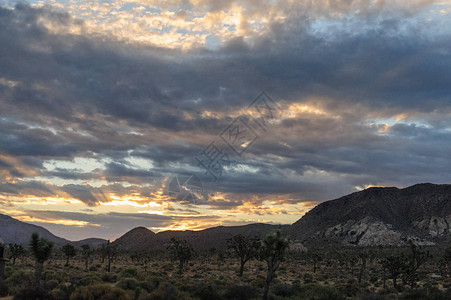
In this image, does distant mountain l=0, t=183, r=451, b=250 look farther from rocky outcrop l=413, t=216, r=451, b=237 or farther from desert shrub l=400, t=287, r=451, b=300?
desert shrub l=400, t=287, r=451, b=300

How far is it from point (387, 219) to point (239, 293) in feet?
512

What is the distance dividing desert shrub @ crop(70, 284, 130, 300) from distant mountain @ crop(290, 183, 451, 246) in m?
131

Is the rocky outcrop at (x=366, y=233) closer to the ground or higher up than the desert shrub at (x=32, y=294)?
higher up

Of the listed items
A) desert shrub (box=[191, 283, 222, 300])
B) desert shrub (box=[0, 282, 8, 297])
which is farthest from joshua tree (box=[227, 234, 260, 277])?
desert shrub (box=[0, 282, 8, 297])

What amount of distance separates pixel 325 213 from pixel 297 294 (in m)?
173

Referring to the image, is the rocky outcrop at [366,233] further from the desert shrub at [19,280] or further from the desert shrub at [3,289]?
the desert shrub at [3,289]

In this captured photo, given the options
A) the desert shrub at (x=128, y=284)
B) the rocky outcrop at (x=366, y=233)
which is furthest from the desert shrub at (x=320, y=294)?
the rocky outcrop at (x=366, y=233)

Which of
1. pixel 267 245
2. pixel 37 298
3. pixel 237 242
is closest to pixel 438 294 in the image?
pixel 267 245

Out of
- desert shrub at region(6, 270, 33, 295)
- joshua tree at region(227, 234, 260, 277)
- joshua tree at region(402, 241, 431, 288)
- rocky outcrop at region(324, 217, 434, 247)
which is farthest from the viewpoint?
rocky outcrop at region(324, 217, 434, 247)

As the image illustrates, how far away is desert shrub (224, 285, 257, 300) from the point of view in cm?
2969

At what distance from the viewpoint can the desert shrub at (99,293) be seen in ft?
82.9

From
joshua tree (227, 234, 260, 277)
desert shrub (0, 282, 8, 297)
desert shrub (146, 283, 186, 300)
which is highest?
joshua tree (227, 234, 260, 277)

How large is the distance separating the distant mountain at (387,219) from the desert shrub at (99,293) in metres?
131

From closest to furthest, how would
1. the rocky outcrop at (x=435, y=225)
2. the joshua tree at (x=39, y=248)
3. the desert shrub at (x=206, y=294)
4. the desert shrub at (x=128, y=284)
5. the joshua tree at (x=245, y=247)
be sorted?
1. the desert shrub at (x=206, y=294)
2. the joshua tree at (x=39, y=248)
3. the desert shrub at (x=128, y=284)
4. the joshua tree at (x=245, y=247)
5. the rocky outcrop at (x=435, y=225)
